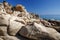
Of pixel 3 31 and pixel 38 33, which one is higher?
pixel 3 31

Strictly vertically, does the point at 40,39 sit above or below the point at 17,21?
below

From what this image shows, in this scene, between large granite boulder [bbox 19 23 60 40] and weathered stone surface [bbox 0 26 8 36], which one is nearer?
large granite boulder [bbox 19 23 60 40]

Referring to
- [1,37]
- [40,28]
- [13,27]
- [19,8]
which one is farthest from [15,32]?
[19,8]

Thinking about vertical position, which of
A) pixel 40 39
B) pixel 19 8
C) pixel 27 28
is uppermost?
pixel 19 8

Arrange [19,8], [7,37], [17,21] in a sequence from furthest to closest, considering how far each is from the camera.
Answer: [19,8], [17,21], [7,37]

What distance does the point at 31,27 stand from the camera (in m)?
11.9

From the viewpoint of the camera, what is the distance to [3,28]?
11.6 metres

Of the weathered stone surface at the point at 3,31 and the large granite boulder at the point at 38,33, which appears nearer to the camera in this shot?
the large granite boulder at the point at 38,33

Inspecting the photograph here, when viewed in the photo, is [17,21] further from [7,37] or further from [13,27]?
[7,37]

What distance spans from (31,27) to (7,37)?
1954 millimetres

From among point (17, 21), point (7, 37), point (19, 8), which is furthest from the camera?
point (19, 8)

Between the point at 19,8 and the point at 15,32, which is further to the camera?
the point at 19,8

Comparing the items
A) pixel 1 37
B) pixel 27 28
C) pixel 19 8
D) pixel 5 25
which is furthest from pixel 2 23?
pixel 19 8

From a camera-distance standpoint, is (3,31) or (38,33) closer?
(38,33)
